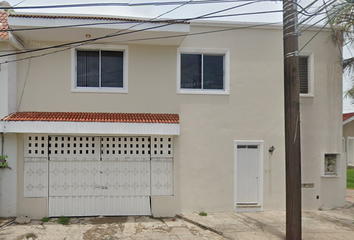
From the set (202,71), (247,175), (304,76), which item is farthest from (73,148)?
(304,76)

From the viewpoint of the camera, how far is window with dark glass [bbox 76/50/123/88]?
8922 mm

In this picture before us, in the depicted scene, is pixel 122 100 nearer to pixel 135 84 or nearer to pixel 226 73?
pixel 135 84

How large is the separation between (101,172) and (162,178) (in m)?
1.87

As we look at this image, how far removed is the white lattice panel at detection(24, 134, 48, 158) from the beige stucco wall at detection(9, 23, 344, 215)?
0.78 metres

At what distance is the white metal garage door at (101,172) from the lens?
848 centimetres

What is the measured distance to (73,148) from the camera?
8641 millimetres

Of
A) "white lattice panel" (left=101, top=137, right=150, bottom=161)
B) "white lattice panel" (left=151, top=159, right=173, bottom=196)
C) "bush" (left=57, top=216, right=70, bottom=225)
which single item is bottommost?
"bush" (left=57, top=216, right=70, bottom=225)

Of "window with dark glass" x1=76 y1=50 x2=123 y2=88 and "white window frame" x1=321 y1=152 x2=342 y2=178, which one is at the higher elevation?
"window with dark glass" x1=76 y1=50 x2=123 y2=88

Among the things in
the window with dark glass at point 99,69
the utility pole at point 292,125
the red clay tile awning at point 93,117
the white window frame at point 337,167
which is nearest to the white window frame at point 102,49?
the window with dark glass at point 99,69

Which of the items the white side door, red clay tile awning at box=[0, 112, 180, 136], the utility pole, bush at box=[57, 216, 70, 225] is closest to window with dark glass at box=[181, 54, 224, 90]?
red clay tile awning at box=[0, 112, 180, 136]

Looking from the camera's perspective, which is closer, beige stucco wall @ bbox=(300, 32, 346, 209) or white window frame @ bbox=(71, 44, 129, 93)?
white window frame @ bbox=(71, 44, 129, 93)

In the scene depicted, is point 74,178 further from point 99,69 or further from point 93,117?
point 99,69

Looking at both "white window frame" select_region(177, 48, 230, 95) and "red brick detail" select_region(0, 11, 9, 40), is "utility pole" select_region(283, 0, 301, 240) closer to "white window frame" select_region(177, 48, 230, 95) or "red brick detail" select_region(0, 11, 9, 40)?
"white window frame" select_region(177, 48, 230, 95)

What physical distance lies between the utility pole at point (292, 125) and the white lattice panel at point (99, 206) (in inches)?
165
